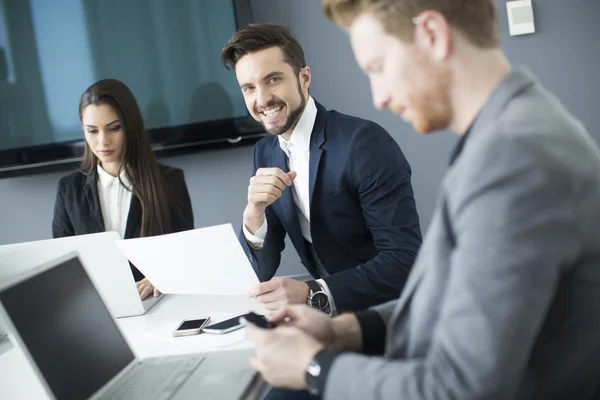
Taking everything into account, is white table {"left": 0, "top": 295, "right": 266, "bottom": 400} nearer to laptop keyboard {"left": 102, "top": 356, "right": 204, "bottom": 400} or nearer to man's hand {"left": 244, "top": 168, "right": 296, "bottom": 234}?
laptop keyboard {"left": 102, "top": 356, "right": 204, "bottom": 400}

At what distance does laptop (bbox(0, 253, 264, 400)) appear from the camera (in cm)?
99

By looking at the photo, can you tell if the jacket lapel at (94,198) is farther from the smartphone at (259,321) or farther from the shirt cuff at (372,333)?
the shirt cuff at (372,333)

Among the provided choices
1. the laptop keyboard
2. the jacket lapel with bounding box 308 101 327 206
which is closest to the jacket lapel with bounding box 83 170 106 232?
the jacket lapel with bounding box 308 101 327 206

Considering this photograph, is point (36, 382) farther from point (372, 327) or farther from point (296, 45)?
point (296, 45)

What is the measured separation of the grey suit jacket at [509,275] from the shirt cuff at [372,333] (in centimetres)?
28

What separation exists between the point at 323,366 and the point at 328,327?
0.27m

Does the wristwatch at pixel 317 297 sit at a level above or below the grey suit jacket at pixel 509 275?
below

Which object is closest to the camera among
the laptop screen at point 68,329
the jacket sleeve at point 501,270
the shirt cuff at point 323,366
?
the jacket sleeve at point 501,270

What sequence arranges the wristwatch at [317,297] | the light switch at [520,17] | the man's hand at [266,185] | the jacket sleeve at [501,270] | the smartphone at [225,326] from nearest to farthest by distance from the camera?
the jacket sleeve at [501,270] < the smartphone at [225,326] < the wristwatch at [317,297] < the man's hand at [266,185] < the light switch at [520,17]

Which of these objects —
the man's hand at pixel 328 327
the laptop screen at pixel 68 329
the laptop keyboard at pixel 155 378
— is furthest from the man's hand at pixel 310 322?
the laptop screen at pixel 68 329

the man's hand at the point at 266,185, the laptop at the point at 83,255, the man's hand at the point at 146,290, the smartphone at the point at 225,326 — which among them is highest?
the man's hand at the point at 266,185

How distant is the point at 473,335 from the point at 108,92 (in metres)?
1.89

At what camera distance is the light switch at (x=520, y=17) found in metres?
2.36

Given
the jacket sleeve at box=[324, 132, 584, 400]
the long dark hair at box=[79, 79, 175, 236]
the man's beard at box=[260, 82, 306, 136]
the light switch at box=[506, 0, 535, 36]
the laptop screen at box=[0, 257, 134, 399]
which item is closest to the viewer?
the jacket sleeve at box=[324, 132, 584, 400]
